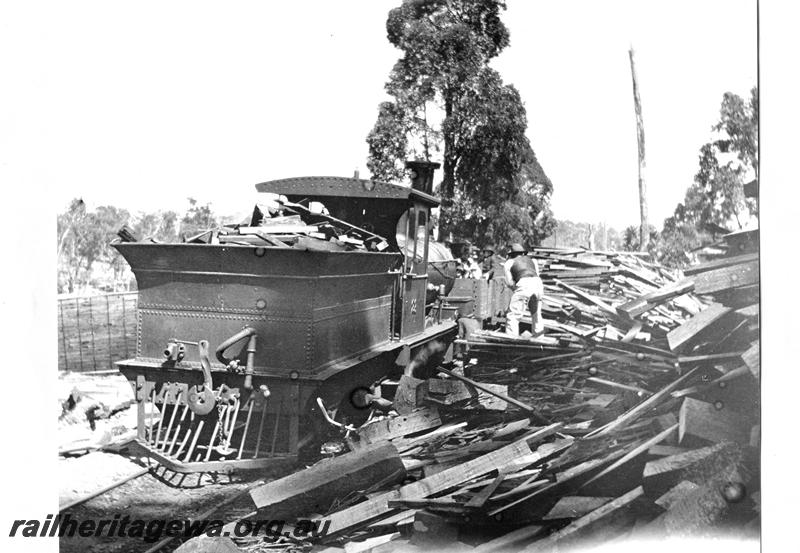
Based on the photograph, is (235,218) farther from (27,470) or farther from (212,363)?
(27,470)

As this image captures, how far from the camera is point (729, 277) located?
335 cm

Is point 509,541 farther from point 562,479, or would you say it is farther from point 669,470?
point 669,470

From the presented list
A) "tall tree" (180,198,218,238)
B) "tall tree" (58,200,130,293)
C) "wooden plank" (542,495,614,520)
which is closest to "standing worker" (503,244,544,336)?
"wooden plank" (542,495,614,520)

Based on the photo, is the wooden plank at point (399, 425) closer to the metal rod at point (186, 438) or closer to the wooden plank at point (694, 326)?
the metal rod at point (186, 438)

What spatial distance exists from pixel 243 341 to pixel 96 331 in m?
0.96

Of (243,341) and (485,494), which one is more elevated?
(243,341)

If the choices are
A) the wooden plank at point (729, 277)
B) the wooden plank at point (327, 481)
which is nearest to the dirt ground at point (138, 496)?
the wooden plank at point (327, 481)

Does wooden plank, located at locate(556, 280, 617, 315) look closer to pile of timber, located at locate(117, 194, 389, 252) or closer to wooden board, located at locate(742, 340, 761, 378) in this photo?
wooden board, located at locate(742, 340, 761, 378)

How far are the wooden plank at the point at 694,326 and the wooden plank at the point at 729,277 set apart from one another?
0.13 meters

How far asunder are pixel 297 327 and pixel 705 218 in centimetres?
283

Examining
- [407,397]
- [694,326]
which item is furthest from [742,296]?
[407,397]

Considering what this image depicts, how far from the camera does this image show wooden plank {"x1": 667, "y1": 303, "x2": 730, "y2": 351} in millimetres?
3367

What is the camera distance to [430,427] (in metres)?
3.97

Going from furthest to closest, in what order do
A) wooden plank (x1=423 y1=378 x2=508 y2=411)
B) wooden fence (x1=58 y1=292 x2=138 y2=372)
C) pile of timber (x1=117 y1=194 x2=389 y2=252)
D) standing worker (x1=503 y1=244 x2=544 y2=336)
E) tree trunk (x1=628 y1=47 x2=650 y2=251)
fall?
standing worker (x1=503 y1=244 x2=544 y2=336), wooden plank (x1=423 y1=378 x2=508 y2=411), pile of timber (x1=117 y1=194 x2=389 y2=252), tree trunk (x1=628 y1=47 x2=650 y2=251), wooden fence (x1=58 y1=292 x2=138 y2=372)
